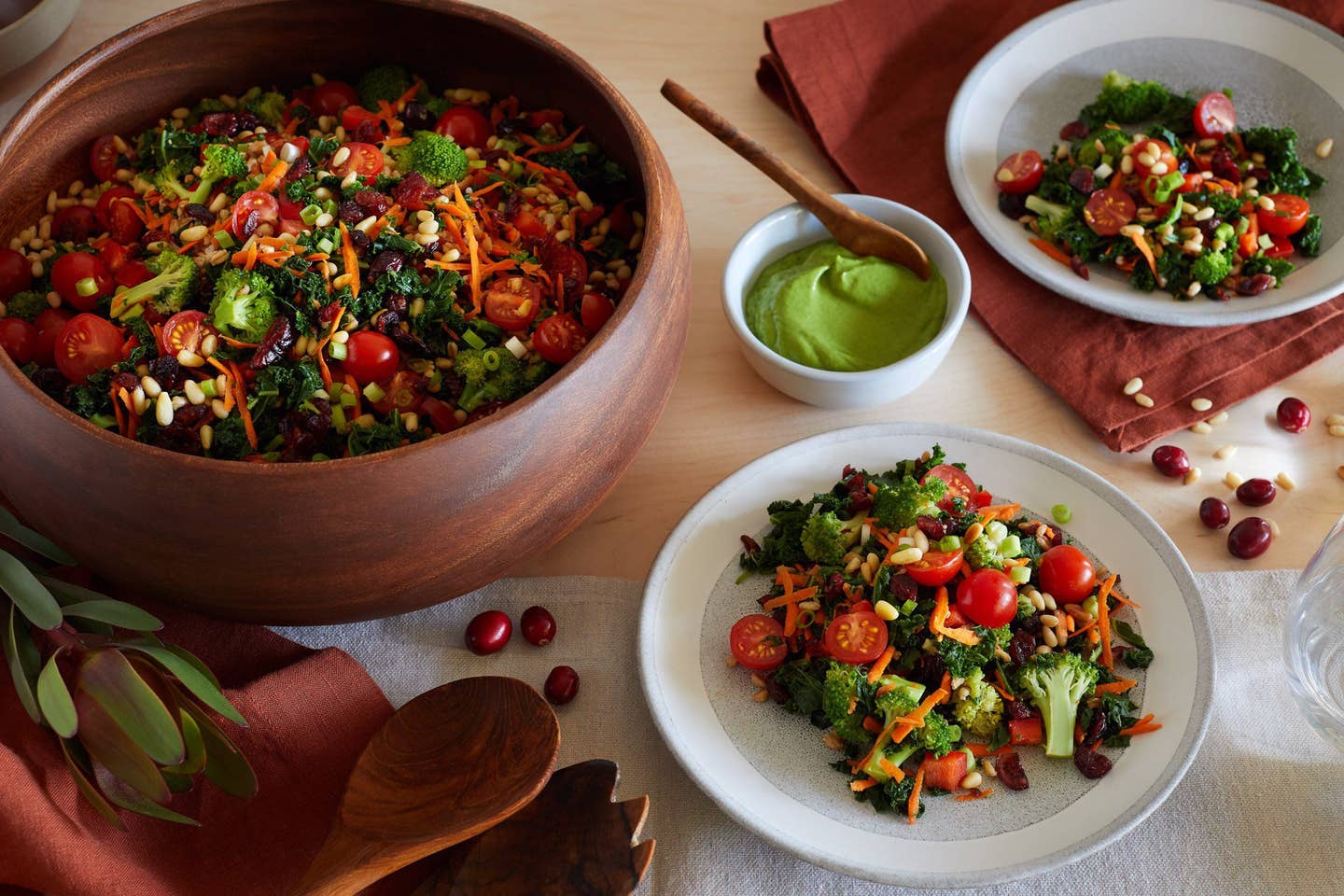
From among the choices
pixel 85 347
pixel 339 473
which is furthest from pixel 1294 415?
pixel 85 347

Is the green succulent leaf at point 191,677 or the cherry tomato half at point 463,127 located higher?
the cherry tomato half at point 463,127

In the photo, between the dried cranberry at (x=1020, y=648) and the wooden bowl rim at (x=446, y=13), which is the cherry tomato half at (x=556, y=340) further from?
the dried cranberry at (x=1020, y=648)

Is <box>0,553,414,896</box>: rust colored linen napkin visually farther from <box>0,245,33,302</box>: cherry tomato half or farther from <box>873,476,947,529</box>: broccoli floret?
<box>873,476,947,529</box>: broccoli floret

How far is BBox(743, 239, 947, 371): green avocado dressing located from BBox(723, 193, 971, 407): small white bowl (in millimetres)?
33

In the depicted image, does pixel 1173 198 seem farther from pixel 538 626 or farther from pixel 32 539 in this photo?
pixel 32 539

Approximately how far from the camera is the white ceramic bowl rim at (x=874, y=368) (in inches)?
85.9

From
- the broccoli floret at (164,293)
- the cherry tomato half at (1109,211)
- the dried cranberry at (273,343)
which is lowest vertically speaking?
the cherry tomato half at (1109,211)

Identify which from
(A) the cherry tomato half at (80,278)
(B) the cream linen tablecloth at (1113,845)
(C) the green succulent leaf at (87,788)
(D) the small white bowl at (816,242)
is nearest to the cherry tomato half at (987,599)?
(B) the cream linen tablecloth at (1113,845)

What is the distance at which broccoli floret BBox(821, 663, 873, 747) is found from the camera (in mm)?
1755

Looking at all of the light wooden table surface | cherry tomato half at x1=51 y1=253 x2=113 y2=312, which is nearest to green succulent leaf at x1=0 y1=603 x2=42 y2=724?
cherry tomato half at x1=51 y1=253 x2=113 y2=312

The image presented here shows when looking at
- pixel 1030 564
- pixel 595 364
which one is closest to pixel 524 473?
pixel 595 364

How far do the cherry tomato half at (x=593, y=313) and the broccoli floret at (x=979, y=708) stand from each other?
31.0 inches

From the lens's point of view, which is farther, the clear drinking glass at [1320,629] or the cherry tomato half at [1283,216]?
the cherry tomato half at [1283,216]

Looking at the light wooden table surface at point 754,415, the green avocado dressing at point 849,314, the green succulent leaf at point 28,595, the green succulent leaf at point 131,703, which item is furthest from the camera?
the green avocado dressing at point 849,314
